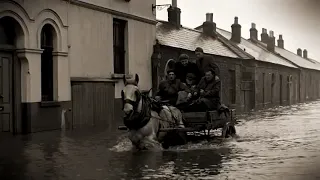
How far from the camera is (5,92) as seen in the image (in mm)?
15359

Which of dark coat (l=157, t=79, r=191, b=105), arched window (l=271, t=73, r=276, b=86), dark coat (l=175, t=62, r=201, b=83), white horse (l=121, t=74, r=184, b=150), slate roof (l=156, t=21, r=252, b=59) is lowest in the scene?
white horse (l=121, t=74, r=184, b=150)

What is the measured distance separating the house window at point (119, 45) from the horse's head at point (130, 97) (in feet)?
34.7

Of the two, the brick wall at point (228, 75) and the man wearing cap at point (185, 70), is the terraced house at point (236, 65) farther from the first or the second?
the man wearing cap at point (185, 70)

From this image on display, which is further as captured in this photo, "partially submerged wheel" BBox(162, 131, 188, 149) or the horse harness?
"partially submerged wheel" BBox(162, 131, 188, 149)

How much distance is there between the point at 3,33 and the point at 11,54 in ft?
2.35

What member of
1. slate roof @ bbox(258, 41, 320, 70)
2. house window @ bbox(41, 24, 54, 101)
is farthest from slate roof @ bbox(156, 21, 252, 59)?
slate roof @ bbox(258, 41, 320, 70)

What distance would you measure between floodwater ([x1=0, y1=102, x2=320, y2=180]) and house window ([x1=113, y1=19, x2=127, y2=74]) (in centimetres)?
712

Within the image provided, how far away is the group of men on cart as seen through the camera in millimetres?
12477

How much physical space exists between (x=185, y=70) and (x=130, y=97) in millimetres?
3526

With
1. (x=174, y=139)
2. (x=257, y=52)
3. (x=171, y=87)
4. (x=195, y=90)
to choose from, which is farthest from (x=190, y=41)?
(x=174, y=139)

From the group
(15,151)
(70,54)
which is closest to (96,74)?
(70,54)

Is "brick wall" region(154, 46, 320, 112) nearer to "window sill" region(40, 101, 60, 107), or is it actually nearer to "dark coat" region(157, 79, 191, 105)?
"window sill" region(40, 101, 60, 107)

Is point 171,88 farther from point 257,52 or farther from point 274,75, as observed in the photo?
point 274,75

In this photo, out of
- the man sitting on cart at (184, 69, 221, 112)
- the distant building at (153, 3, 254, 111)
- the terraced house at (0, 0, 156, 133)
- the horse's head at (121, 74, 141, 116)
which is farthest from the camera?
the distant building at (153, 3, 254, 111)
